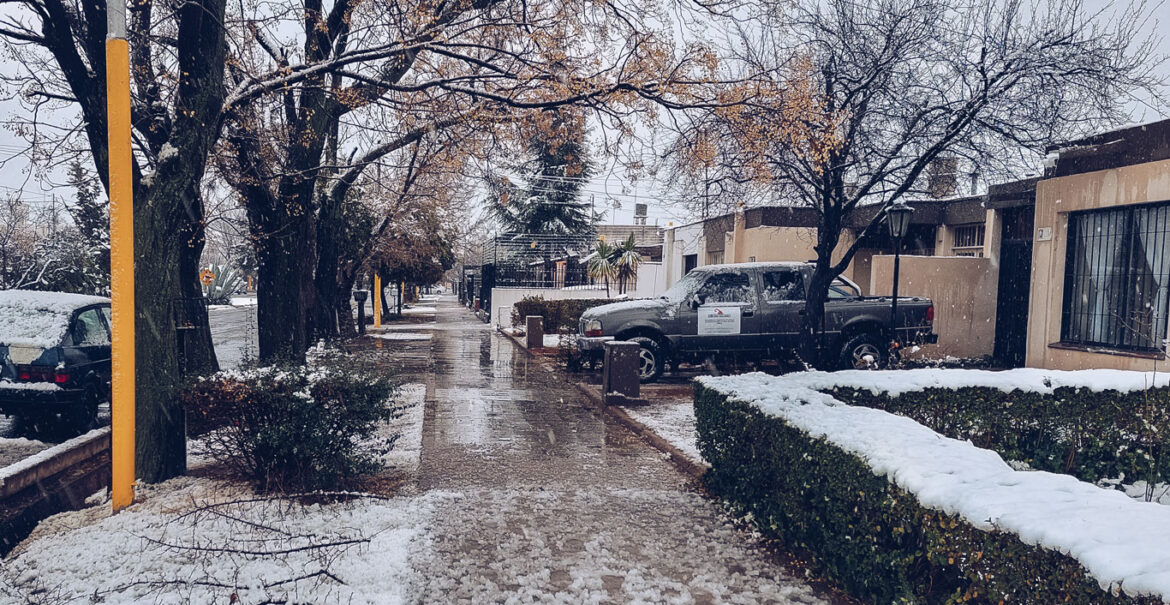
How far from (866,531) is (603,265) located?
77.7 ft

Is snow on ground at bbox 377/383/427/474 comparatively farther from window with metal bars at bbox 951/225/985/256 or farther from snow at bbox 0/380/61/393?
window with metal bars at bbox 951/225/985/256

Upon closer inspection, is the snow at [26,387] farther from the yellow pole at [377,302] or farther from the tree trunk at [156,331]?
the yellow pole at [377,302]

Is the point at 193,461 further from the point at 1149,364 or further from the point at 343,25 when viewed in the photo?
the point at 1149,364

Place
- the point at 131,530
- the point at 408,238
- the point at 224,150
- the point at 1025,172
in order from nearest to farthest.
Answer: the point at 131,530 < the point at 224,150 < the point at 1025,172 < the point at 408,238

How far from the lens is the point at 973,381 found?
22.3 ft

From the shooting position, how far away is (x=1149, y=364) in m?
10.7

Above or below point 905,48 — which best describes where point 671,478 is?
below

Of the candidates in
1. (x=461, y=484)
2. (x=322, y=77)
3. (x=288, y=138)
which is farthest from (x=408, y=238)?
(x=461, y=484)

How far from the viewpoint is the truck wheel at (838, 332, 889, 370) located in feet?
42.9

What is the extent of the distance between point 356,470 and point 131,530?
1572 millimetres

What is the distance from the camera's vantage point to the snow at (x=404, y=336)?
76.4 feet

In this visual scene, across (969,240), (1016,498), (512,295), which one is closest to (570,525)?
(1016,498)

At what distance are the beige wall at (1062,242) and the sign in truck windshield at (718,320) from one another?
5.07m

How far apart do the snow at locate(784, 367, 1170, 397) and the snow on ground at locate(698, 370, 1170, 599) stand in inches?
57.8
